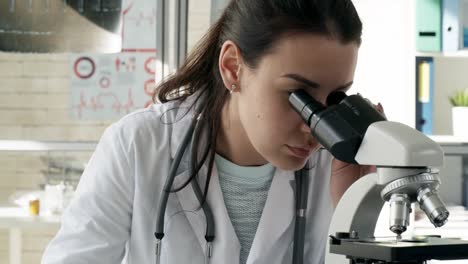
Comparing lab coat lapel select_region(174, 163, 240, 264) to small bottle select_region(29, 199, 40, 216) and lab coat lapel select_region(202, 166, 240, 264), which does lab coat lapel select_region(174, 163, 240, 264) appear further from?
small bottle select_region(29, 199, 40, 216)

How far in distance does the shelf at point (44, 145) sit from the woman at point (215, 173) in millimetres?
1892

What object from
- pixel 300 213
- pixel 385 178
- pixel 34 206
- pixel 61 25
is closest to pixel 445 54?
pixel 61 25

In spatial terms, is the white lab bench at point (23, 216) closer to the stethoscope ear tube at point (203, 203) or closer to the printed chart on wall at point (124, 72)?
the printed chart on wall at point (124, 72)

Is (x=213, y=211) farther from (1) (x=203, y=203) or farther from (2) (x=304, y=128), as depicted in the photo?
(2) (x=304, y=128)

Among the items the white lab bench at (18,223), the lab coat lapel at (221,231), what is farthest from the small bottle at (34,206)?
the lab coat lapel at (221,231)

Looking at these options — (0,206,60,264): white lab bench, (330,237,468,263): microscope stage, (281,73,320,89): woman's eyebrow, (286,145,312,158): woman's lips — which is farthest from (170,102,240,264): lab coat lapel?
(0,206,60,264): white lab bench

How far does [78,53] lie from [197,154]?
6.86ft

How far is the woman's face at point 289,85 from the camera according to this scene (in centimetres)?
129

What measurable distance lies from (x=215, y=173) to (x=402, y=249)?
2.23 ft

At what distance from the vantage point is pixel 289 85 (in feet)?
4.29

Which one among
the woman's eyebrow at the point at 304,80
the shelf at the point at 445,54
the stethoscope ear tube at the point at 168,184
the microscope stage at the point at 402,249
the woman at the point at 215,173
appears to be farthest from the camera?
the shelf at the point at 445,54

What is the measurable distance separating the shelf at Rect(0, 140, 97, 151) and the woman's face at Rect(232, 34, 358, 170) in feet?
7.05

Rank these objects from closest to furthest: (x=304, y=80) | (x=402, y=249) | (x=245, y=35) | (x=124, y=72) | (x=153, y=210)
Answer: (x=402, y=249)
(x=304, y=80)
(x=245, y=35)
(x=153, y=210)
(x=124, y=72)

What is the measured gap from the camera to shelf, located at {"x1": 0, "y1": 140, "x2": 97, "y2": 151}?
349 centimetres
